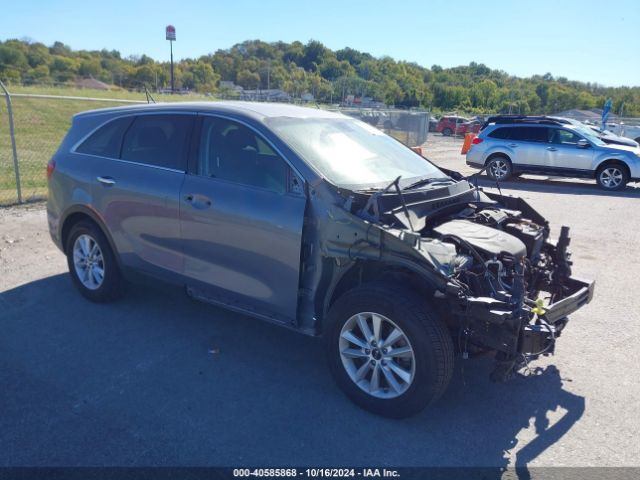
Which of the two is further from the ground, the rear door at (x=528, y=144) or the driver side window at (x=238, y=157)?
the driver side window at (x=238, y=157)

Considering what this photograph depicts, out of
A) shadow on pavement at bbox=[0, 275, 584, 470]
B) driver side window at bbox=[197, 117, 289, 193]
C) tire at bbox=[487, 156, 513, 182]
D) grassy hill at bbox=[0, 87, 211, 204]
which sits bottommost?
grassy hill at bbox=[0, 87, 211, 204]

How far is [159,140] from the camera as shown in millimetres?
4723

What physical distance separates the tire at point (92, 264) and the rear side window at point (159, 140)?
836mm

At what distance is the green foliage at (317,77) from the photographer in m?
79.8

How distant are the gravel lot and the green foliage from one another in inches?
2377

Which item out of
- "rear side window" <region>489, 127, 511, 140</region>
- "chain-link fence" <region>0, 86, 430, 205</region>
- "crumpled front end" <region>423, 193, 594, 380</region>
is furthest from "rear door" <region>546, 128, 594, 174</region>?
"crumpled front end" <region>423, 193, 594, 380</region>

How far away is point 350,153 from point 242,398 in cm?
200

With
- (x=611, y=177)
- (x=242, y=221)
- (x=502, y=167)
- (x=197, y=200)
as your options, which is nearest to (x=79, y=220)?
(x=197, y=200)

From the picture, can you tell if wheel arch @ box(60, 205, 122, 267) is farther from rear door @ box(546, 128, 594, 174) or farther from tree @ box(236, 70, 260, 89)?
tree @ box(236, 70, 260, 89)

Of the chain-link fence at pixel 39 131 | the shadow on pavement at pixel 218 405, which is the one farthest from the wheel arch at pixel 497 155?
the shadow on pavement at pixel 218 405

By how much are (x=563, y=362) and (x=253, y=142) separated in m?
2.96

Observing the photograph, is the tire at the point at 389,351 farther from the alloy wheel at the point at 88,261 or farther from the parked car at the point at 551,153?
the parked car at the point at 551,153

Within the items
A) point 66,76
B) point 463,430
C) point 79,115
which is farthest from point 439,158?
point 66,76

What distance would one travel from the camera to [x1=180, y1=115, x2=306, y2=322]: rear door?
3.86 metres
